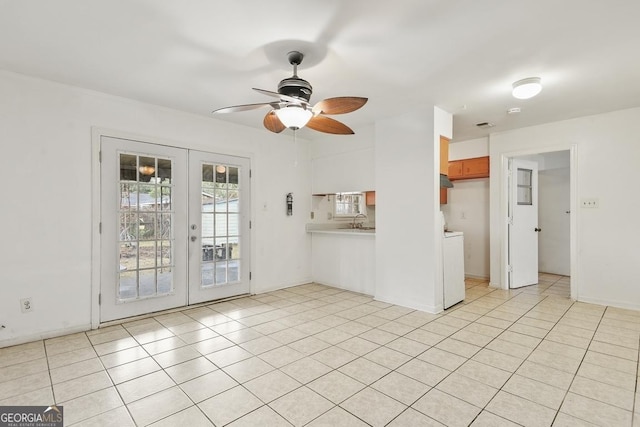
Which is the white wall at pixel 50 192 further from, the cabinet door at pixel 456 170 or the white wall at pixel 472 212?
the white wall at pixel 472 212

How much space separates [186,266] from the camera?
13.0ft

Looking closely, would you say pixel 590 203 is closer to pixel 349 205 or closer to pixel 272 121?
pixel 349 205

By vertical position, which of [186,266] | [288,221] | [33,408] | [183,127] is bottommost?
[33,408]

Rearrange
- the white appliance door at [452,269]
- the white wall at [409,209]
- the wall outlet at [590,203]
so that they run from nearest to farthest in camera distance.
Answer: the white wall at [409,209], the white appliance door at [452,269], the wall outlet at [590,203]

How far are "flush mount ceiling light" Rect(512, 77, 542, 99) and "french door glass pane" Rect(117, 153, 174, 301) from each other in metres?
3.86

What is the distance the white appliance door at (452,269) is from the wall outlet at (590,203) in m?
1.62

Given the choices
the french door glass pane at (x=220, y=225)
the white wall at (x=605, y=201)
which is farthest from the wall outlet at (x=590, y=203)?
the french door glass pane at (x=220, y=225)

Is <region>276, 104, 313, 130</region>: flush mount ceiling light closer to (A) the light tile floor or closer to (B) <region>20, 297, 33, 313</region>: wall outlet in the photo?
(A) the light tile floor

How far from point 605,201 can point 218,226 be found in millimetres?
4980

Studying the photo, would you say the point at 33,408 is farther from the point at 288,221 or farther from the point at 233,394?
the point at 288,221

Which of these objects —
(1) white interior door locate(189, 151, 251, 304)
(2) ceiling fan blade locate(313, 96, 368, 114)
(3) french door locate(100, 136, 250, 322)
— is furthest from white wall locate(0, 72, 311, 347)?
(2) ceiling fan blade locate(313, 96, 368, 114)

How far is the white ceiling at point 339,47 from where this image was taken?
1.96 meters

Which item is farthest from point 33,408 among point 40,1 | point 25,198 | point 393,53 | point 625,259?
point 625,259

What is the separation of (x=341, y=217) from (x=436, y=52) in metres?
3.57
